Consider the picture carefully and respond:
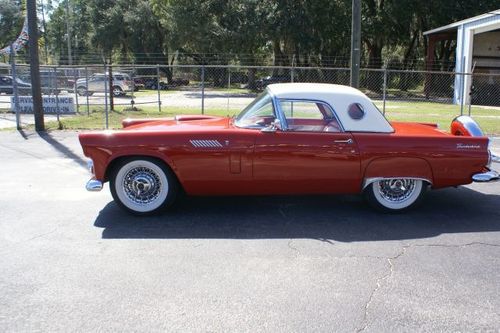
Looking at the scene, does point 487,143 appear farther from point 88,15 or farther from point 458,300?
point 88,15

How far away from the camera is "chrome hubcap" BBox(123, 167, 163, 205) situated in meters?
5.72

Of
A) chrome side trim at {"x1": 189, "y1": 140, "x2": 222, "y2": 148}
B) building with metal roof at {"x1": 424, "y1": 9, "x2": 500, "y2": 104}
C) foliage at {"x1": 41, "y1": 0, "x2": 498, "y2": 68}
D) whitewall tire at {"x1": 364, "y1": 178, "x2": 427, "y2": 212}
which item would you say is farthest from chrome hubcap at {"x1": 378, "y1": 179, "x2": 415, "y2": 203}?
foliage at {"x1": 41, "y1": 0, "x2": 498, "y2": 68}

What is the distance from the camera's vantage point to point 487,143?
19.3ft

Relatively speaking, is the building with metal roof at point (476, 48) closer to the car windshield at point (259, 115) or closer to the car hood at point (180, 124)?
the car hood at point (180, 124)

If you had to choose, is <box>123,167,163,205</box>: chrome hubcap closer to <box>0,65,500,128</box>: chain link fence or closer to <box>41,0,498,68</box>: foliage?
<box>0,65,500,128</box>: chain link fence

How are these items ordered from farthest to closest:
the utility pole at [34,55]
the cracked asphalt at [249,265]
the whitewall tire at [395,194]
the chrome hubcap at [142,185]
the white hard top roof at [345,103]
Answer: the utility pole at [34,55] < the whitewall tire at [395,194] < the white hard top roof at [345,103] < the chrome hubcap at [142,185] < the cracked asphalt at [249,265]

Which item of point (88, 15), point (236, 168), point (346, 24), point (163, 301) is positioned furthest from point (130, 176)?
point (88, 15)

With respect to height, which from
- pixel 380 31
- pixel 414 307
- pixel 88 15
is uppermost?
pixel 88 15

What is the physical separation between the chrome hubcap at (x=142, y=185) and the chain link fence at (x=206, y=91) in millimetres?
9365

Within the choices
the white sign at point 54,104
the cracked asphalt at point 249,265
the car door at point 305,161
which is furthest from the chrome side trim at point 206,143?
the white sign at point 54,104

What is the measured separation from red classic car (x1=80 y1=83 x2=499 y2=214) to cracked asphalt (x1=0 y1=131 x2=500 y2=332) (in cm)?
34

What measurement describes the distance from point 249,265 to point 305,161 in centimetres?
163

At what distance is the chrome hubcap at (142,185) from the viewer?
5.72m

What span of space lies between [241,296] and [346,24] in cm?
3640
